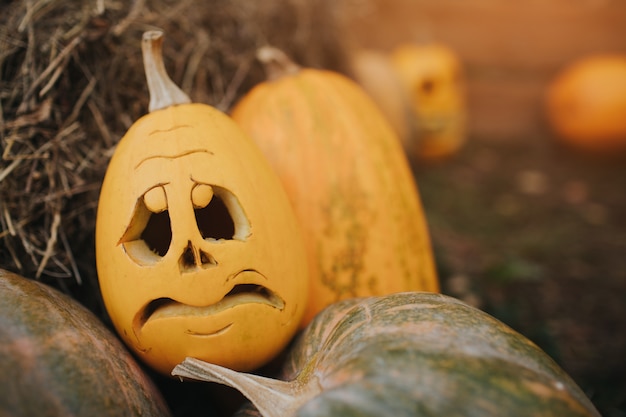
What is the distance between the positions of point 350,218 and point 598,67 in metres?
3.37

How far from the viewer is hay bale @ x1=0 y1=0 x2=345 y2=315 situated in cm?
156

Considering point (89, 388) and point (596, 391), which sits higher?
point (89, 388)

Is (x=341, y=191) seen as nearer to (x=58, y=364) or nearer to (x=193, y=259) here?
(x=193, y=259)

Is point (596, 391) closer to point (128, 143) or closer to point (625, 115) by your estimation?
point (128, 143)

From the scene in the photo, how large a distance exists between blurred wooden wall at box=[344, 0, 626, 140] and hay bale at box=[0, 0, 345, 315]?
109 inches

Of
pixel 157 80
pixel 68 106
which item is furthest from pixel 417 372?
pixel 68 106

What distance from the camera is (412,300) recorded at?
1.27 m

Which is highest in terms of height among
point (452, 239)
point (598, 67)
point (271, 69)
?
point (271, 69)

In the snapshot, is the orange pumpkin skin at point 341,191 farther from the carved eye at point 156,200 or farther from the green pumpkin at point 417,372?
the carved eye at point 156,200

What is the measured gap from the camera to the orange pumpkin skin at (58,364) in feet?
3.34

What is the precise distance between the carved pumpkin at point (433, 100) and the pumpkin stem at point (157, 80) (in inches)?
104

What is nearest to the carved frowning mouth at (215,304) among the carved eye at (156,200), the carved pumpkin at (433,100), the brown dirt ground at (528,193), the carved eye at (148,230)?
the carved eye at (148,230)

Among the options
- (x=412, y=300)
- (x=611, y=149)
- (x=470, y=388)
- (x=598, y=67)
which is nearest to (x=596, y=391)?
(x=412, y=300)

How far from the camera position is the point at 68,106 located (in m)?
1.72
